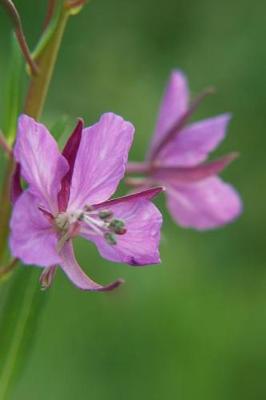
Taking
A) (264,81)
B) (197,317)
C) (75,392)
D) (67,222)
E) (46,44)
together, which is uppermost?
(46,44)

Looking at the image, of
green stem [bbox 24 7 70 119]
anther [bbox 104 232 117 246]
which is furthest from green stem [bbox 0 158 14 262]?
anther [bbox 104 232 117 246]

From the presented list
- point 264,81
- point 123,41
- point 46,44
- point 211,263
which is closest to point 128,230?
point 46,44

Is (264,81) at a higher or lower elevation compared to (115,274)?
higher

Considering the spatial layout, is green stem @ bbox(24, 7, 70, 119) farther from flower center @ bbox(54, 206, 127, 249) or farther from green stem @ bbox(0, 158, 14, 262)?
flower center @ bbox(54, 206, 127, 249)

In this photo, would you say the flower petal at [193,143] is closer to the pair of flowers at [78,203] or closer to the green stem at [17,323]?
the green stem at [17,323]

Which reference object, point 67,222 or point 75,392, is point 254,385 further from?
point 67,222

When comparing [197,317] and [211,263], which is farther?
[211,263]
